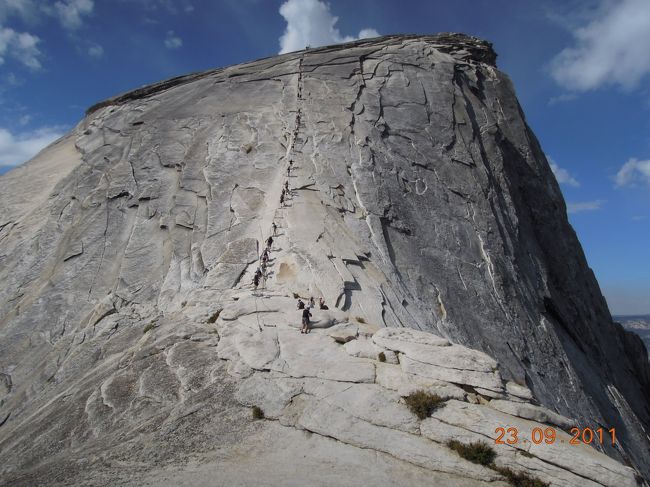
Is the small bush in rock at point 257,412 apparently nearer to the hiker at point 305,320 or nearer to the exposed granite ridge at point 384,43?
the hiker at point 305,320

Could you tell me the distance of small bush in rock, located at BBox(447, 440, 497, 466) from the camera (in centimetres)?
883

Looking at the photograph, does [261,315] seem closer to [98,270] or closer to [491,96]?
[98,270]

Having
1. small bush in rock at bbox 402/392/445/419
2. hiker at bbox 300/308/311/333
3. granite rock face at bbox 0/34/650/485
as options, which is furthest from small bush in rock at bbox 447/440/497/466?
hiker at bbox 300/308/311/333

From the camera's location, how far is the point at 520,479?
8.41 metres

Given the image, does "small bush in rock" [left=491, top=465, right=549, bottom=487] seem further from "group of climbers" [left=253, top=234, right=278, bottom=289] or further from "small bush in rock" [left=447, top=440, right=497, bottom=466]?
"group of climbers" [left=253, top=234, right=278, bottom=289]

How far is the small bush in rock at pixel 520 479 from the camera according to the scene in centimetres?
830

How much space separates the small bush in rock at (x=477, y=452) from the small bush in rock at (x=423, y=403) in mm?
1046

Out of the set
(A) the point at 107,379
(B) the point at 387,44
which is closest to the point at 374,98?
(B) the point at 387,44

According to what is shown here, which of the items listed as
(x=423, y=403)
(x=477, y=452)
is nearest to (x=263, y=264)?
(x=423, y=403)

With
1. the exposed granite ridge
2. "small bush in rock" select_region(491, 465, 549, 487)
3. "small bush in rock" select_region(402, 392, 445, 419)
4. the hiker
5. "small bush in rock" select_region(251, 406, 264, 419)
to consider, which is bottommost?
"small bush in rock" select_region(491, 465, 549, 487)

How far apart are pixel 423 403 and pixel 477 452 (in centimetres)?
155

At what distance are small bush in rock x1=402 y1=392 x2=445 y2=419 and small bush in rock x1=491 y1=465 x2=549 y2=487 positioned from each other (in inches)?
72.8

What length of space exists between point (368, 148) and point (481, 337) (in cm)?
1286

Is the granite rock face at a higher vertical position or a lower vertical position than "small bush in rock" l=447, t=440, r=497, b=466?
higher
